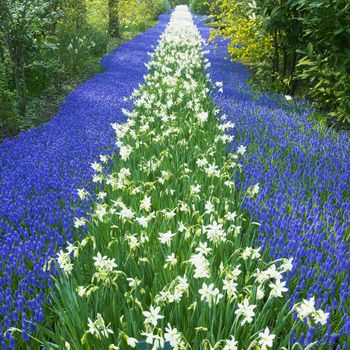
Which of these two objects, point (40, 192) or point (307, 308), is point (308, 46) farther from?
point (307, 308)

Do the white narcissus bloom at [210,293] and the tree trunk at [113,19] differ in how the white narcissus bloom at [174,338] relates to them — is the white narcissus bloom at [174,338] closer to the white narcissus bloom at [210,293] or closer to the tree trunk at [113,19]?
the white narcissus bloom at [210,293]

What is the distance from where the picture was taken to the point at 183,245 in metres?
2.37

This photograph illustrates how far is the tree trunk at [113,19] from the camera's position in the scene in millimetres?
17141

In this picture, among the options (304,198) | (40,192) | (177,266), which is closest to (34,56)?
(40,192)

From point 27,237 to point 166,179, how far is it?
1.05 m

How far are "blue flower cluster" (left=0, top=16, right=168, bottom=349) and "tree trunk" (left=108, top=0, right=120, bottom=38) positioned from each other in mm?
11548

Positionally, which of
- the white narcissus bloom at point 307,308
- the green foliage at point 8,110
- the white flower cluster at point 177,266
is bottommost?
the green foliage at point 8,110

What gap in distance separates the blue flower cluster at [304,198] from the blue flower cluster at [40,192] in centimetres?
132

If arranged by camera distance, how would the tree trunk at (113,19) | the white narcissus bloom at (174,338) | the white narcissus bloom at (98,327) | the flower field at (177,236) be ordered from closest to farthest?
the white narcissus bloom at (174,338), the white narcissus bloom at (98,327), the flower field at (177,236), the tree trunk at (113,19)

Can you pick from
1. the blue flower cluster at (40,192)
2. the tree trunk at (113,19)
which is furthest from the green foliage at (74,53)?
the tree trunk at (113,19)

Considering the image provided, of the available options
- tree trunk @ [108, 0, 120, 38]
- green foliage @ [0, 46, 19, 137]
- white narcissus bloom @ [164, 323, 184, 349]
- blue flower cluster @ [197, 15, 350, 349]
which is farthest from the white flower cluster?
tree trunk @ [108, 0, 120, 38]

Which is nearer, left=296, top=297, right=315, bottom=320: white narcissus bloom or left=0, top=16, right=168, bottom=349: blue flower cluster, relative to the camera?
left=296, top=297, right=315, bottom=320: white narcissus bloom

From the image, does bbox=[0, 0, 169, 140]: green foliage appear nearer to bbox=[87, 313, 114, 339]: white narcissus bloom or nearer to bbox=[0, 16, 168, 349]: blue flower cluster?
bbox=[0, 16, 168, 349]: blue flower cluster

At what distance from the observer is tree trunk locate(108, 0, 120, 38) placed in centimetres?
1714
